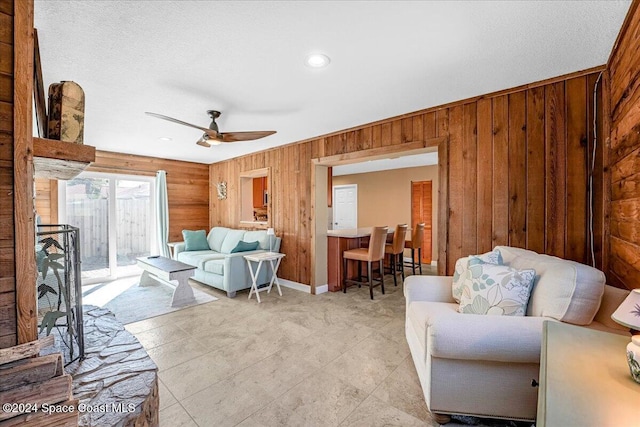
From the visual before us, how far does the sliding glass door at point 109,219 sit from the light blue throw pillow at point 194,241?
963 millimetres

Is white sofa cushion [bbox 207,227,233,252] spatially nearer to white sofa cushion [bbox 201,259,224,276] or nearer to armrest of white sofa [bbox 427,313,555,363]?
white sofa cushion [bbox 201,259,224,276]

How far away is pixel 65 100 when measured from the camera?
116 centimetres

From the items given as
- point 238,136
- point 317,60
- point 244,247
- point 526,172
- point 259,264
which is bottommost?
point 259,264

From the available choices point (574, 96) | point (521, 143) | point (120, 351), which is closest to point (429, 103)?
point (521, 143)

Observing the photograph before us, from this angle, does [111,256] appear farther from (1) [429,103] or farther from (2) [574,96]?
(2) [574,96]

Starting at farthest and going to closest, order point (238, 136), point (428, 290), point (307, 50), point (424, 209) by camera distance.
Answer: point (424, 209)
point (238, 136)
point (428, 290)
point (307, 50)

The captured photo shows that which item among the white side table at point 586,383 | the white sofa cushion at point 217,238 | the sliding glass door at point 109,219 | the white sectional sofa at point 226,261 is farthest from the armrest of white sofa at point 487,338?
the sliding glass door at point 109,219

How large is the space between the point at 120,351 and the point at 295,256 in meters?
3.20

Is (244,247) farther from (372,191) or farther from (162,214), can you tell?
(372,191)

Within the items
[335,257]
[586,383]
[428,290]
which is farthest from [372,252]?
[586,383]

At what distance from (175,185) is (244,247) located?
8.93ft

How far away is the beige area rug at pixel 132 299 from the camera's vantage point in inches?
136

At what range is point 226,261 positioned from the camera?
13.3 ft

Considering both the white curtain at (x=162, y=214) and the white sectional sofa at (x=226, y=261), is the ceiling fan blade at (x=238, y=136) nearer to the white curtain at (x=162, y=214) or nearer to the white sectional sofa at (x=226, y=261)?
the white sectional sofa at (x=226, y=261)
